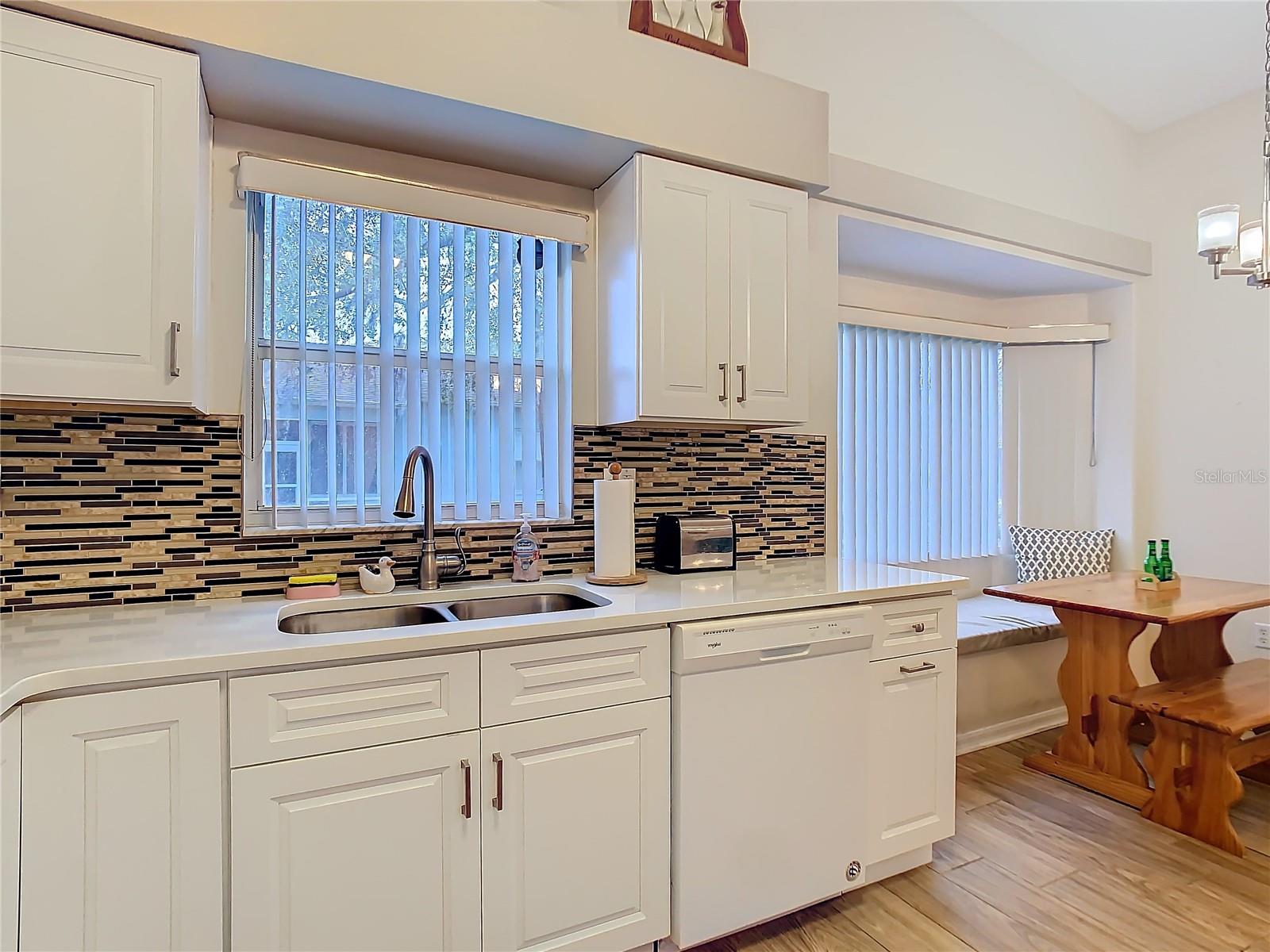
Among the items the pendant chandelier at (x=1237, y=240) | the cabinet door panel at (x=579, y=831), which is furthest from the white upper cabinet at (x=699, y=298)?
the pendant chandelier at (x=1237, y=240)

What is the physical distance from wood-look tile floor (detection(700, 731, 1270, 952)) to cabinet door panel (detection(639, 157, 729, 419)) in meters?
1.48

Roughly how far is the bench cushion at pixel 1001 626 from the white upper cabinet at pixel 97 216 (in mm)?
2913

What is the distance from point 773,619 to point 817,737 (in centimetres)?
36

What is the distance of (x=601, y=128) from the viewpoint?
195 cm

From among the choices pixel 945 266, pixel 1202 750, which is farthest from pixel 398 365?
pixel 1202 750

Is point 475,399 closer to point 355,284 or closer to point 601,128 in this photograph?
point 355,284

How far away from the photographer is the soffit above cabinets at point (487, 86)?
5.16 feet

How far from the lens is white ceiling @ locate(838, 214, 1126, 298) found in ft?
9.99

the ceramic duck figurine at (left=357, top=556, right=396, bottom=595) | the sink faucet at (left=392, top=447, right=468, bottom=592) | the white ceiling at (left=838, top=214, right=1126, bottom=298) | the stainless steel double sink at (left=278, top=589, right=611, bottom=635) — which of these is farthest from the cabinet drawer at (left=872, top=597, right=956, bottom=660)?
the white ceiling at (left=838, top=214, right=1126, bottom=298)

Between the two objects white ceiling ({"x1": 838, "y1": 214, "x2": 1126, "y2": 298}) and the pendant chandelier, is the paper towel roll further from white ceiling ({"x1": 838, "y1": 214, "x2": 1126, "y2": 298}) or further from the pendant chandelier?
the pendant chandelier

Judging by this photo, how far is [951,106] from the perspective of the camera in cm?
325

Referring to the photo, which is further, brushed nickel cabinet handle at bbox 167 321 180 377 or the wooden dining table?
the wooden dining table

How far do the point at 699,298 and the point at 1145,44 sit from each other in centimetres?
289

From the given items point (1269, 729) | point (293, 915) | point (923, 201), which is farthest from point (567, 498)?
point (1269, 729)
